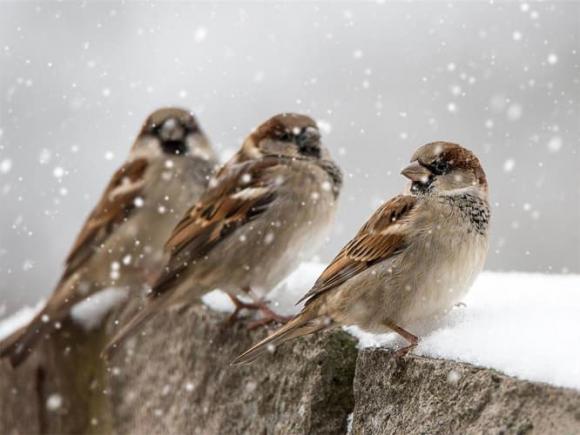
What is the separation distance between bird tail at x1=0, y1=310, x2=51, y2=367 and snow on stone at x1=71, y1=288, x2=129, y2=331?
157 mm

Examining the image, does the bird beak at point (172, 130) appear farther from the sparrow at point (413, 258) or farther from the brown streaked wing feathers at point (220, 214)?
the sparrow at point (413, 258)

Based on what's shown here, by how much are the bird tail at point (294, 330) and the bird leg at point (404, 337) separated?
0.20m

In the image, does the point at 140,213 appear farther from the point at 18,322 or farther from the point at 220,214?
the point at 18,322

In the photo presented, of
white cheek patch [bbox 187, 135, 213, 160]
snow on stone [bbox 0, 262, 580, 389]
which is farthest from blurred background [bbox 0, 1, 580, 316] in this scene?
snow on stone [bbox 0, 262, 580, 389]

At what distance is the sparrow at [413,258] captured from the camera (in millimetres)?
2723

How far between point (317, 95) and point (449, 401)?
7.27 m

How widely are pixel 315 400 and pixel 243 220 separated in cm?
116

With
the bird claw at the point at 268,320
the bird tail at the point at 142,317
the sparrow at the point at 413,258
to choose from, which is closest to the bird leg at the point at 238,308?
the bird claw at the point at 268,320

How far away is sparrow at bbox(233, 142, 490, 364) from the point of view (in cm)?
272

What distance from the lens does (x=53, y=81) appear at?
391 inches

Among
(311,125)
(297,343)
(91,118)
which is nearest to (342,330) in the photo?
(297,343)

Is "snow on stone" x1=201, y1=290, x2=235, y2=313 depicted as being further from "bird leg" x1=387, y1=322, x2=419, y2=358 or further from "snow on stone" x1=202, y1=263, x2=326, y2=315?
"bird leg" x1=387, y1=322, x2=419, y2=358

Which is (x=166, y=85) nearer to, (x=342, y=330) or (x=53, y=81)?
(x=53, y=81)

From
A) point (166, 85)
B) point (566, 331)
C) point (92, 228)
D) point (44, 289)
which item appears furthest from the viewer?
point (166, 85)
